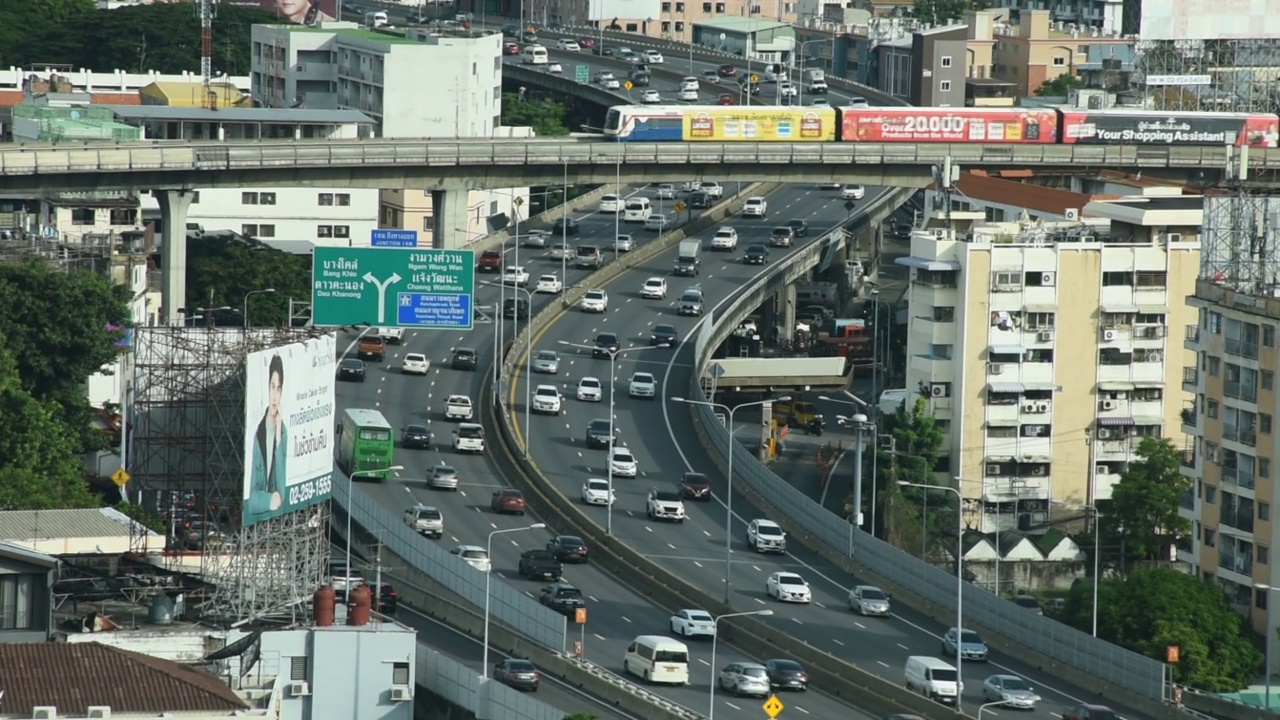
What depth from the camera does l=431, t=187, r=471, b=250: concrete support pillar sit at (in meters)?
142

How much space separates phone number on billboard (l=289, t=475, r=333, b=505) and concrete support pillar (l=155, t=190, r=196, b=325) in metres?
42.5

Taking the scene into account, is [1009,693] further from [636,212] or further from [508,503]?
[636,212]

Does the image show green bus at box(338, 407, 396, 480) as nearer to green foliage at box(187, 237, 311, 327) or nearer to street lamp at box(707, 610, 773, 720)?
street lamp at box(707, 610, 773, 720)

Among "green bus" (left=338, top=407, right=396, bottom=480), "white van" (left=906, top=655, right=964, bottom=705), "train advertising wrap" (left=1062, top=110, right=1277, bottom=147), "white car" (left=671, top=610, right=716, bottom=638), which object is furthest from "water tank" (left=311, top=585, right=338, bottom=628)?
"train advertising wrap" (left=1062, top=110, right=1277, bottom=147)

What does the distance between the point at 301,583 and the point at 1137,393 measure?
169ft

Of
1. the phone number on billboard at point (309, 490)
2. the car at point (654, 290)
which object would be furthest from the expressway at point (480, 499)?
the phone number on billboard at point (309, 490)

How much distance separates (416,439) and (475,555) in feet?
54.0

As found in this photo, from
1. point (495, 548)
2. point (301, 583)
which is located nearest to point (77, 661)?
point (301, 583)

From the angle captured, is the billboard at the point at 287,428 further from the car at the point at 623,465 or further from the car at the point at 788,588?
the car at the point at 623,465

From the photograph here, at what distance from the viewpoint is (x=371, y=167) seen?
460 ft

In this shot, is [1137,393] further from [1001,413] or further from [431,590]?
[431,590]

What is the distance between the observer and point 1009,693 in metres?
88.0

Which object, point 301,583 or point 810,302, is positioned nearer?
point 301,583

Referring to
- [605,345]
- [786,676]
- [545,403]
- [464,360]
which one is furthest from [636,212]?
[786,676]
